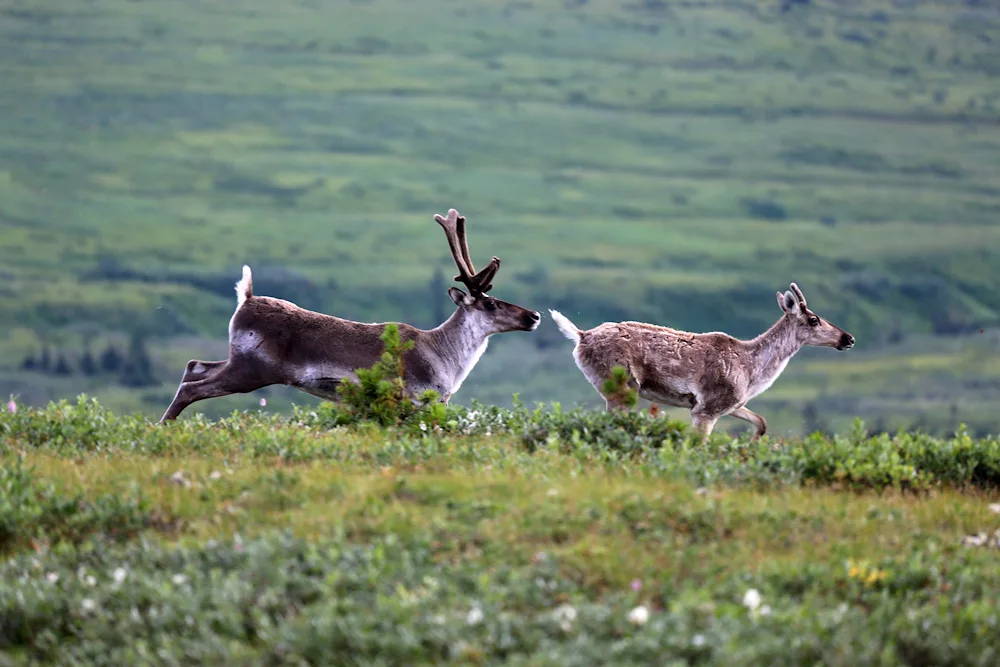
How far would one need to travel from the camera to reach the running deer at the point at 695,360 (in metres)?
16.3

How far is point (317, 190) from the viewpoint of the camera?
19925 centimetres

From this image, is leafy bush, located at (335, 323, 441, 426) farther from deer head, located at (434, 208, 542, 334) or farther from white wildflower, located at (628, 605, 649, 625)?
white wildflower, located at (628, 605, 649, 625)

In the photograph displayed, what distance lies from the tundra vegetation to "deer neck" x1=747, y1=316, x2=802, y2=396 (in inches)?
160

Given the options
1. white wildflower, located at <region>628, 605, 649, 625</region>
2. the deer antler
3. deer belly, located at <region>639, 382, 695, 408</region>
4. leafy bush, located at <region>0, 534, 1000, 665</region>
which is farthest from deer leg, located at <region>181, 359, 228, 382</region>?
white wildflower, located at <region>628, 605, 649, 625</region>

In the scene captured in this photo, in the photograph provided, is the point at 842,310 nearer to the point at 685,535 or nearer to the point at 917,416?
the point at 917,416

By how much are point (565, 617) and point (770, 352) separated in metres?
9.61

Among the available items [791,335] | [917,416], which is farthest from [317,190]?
[791,335]

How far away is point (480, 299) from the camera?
58.7 ft

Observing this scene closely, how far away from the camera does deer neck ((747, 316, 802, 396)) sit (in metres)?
17.5

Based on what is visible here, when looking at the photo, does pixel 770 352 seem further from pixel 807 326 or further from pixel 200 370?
pixel 200 370

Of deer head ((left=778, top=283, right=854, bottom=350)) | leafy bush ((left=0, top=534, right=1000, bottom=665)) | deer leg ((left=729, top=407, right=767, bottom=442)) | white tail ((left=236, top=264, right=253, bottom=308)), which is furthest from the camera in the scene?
deer head ((left=778, top=283, right=854, bottom=350))

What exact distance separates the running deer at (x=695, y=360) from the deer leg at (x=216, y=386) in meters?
3.45

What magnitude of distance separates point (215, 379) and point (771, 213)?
180742 millimetres

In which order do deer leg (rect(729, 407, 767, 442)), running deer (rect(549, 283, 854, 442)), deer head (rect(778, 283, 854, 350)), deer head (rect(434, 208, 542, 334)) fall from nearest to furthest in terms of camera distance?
1. running deer (rect(549, 283, 854, 442))
2. deer leg (rect(729, 407, 767, 442))
3. deer head (rect(434, 208, 542, 334))
4. deer head (rect(778, 283, 854, 350))
